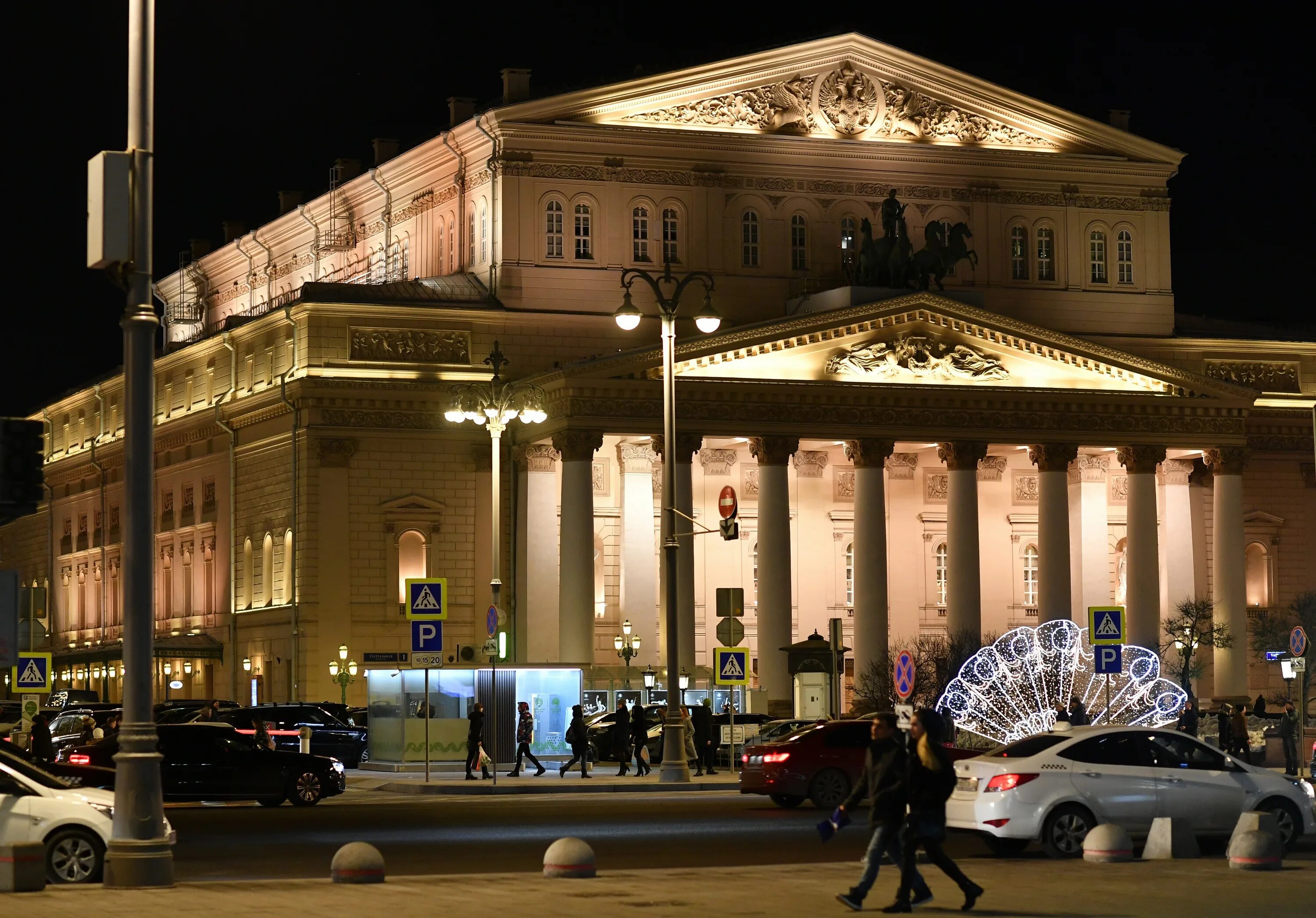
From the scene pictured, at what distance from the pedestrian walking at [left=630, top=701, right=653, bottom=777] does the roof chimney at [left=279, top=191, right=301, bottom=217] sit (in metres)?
49.5

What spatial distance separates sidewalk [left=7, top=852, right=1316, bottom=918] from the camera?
21844 millimetres

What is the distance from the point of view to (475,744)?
51094mm

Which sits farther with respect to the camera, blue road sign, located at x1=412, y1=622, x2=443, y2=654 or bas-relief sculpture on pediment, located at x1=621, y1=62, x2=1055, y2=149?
bas-relief sculpture on pediment, located at x1=621, y1=62, x2=1055, y2=149

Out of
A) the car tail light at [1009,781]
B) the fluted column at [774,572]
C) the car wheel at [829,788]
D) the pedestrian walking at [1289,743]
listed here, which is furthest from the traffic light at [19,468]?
the fluted column at [774,572]

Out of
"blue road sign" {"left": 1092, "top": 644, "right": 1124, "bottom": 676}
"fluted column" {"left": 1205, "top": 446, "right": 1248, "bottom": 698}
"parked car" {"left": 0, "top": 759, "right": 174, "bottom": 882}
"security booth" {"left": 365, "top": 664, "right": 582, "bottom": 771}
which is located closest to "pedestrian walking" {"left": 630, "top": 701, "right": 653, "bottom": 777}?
"security booth" {"left": 365, "top": 664, "right": 582, "bottom": 771}

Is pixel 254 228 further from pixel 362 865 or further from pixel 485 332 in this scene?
pixel 362 865

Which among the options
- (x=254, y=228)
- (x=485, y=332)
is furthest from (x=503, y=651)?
(x=254, y=228)

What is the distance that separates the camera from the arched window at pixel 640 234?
81.4m

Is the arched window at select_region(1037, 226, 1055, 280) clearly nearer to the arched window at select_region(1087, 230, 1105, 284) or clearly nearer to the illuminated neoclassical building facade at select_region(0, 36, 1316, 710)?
→ the illuminated neoclassical building facade at select_region(0, 36, 1316, 710)

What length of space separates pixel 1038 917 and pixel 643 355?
51502 mm

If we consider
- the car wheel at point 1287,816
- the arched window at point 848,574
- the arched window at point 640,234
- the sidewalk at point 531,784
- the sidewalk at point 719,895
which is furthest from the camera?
the arched window at point 848,574

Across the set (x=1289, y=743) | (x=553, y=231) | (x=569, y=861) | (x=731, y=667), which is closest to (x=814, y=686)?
(x=731, y=667)

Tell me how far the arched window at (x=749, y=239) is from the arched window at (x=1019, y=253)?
988cm

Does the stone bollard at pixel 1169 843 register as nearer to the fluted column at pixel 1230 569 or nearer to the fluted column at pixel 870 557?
the fluted column at pixel 870 557
